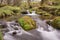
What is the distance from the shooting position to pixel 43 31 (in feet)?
42.1

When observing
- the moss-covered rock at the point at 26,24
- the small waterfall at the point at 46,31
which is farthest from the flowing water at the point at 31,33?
the moss-covered rock at the point at 26,24

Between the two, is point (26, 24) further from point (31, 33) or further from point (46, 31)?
point (46, 31)

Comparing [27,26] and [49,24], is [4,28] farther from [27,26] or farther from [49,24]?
[49,24]

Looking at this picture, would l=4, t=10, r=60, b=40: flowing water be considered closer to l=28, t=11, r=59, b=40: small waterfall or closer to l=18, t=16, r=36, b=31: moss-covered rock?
l=28, t=11, r=59, b=40: small waterfall

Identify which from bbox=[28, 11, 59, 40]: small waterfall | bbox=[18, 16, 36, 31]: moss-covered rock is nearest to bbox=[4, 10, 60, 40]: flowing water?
bbox=[28, 11, 59, 40]: small waterfall

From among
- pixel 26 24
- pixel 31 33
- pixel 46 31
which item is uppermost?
pixel 26 24

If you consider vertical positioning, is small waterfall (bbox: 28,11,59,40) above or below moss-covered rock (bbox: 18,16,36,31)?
below

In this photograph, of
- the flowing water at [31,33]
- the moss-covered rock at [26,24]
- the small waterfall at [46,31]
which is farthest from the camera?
the moss-covered rock at [26,24]

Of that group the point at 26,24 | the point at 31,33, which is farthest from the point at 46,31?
the point at 26,24

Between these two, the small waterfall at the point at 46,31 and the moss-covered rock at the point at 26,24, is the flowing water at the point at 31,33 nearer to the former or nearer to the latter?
the small waterfall at the point at 46,31

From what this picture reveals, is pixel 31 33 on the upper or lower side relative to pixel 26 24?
lower

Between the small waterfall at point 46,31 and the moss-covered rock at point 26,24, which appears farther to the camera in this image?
the moss-covered rock at point 26,24

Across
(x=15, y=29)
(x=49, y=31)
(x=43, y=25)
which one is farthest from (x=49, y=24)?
(x=15, y=29)

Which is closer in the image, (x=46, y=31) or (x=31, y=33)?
(x=31, y=33)
